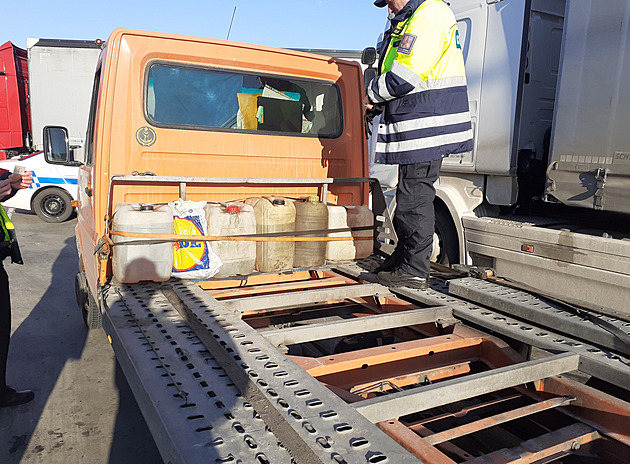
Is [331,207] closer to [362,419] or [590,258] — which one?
[590,258]

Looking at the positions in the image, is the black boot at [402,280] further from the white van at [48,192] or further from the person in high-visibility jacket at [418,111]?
the white van at [48,192]

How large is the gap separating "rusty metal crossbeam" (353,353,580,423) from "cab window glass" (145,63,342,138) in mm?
2454

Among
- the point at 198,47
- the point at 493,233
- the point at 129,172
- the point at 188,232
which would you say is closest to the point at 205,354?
the point at 188,232

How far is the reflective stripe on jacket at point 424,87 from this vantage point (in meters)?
2.88

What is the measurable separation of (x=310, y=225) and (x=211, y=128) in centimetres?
98

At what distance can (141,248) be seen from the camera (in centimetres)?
288

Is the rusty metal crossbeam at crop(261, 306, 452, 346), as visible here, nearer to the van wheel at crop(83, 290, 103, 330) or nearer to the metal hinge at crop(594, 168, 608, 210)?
the metal hinge at crop(594, 168, 608, 210)

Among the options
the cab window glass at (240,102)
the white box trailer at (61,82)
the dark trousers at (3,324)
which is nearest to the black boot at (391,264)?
the cab window glass at (240,102)

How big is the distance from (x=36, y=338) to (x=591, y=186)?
4.66 m

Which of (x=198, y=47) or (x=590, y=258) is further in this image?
(x=198, y=47)

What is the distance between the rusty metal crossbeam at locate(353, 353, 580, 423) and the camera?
5.54 feet

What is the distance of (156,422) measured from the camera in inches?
61.7

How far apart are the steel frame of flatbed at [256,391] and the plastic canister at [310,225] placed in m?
0.95

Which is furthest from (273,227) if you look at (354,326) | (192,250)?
(354,326)
